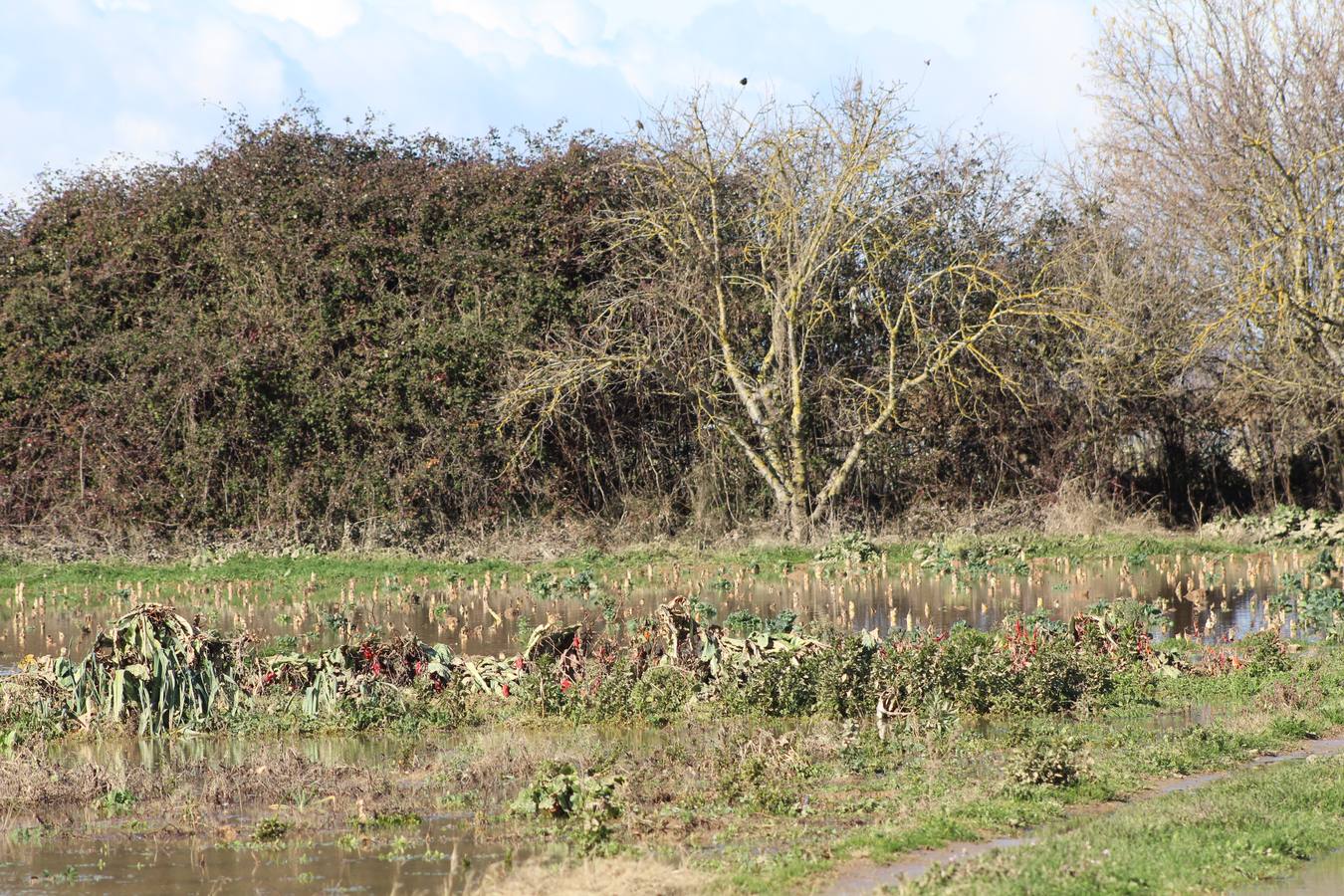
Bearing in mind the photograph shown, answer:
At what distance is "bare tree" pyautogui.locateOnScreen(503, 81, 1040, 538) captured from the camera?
2269 cm

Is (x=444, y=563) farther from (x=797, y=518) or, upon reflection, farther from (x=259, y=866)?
(x=259, y=866)

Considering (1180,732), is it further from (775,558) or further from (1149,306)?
(1149,306)

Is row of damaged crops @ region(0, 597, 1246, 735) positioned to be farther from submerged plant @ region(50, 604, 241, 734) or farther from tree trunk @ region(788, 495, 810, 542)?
tree trunk @ region(788, 495, 810, 542)

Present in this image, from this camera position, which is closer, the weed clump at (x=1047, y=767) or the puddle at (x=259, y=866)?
the puddle at (x=259, y=866)

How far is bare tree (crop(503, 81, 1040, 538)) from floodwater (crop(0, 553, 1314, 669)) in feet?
14.7

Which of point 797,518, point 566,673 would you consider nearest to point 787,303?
point 797,518

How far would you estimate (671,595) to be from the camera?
55.4ft

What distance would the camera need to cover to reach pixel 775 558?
65.8ft

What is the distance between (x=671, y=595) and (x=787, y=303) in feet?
24.3

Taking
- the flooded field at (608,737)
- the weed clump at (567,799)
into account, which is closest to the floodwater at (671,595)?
the flooded field at (608,737)

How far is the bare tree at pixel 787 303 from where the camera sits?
22688 millimetres

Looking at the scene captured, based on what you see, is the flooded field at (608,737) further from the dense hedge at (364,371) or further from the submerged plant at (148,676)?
the dense hedge at (364,371)

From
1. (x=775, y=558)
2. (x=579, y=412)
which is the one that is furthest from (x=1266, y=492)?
(x=579, y=412)

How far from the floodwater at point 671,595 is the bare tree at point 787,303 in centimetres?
448
